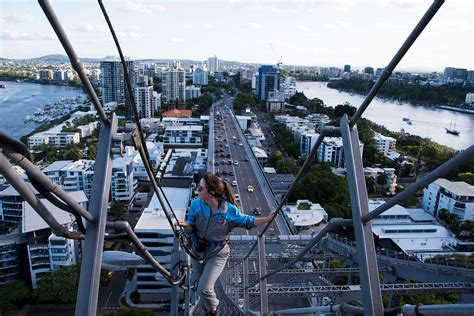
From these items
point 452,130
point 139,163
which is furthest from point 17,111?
point 452,130

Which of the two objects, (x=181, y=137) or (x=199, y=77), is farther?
(x=199, y=77)

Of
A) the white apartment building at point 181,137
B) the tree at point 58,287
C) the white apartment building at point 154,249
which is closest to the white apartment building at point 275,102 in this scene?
the white apartment building at point 181,137

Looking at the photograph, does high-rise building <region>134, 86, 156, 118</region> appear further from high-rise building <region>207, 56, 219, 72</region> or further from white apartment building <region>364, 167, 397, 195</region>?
high-rise building <region>207, 56, 219, 72</region>

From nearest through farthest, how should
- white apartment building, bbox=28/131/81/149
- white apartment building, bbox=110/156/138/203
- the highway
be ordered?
the highway < white apartment building, bbox=110/156/138/203 < white apartment building, bbox=28/131/81/149

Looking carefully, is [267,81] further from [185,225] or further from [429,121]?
[185,225]

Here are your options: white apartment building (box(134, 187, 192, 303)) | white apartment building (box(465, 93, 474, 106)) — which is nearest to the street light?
white apartment building (box(134, 187, 192, 303))

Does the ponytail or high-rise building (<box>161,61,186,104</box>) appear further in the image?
high-rise building (<box>161,61,186,104</box>)
